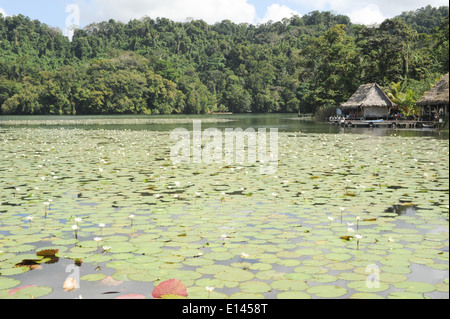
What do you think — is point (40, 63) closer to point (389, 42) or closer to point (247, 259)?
point (389, 42)

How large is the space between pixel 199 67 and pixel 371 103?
72.6m

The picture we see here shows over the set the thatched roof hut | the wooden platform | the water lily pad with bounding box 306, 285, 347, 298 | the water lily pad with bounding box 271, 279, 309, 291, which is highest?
the thatched roof hut

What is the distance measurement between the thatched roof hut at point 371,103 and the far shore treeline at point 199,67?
43.9 inches

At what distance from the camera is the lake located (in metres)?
3.14

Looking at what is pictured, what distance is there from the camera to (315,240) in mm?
4207

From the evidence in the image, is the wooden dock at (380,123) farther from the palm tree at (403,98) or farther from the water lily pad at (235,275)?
Answer: the water lily pad at (235,275)

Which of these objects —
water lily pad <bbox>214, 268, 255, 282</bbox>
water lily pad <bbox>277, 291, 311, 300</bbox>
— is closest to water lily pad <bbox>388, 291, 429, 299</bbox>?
water lily pad <bbox>277, 291, 311, 300</bbox>

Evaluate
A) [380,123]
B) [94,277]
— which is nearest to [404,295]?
[94,277]

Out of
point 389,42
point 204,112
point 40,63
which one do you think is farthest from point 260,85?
point 389,42

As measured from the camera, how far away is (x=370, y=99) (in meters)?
34.0

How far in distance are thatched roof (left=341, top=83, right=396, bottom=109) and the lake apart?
86.7ft

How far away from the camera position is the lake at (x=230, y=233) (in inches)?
123

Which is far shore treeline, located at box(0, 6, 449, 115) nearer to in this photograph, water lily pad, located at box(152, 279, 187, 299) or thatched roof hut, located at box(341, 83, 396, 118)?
thatched roof hut, located at box(341, 83, 396, 118)

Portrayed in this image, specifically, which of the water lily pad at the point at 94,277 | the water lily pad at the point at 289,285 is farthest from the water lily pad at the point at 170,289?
the water lily pad at the point at 289,285
